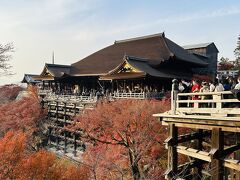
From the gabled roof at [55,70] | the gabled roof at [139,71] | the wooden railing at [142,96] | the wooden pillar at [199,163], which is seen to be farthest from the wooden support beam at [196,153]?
the gabled roof at [55,70]

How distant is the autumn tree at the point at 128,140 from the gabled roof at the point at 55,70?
1641 centimetres

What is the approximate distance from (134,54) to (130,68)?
9178 millimetres

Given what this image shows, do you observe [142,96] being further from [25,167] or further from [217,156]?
[217,156]

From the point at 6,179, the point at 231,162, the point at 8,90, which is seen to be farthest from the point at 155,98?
the point at 8,90

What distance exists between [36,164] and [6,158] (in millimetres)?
1574

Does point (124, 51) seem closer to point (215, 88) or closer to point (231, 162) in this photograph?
point (215, 88)

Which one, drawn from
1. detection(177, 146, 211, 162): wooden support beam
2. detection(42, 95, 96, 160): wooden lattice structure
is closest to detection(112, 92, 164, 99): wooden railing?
detection(42, 95, 96, 160): wooden lattice structure

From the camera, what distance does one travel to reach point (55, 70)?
37.3 metres

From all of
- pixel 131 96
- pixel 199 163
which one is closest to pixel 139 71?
pixel 131 96

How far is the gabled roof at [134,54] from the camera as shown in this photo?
33062mm

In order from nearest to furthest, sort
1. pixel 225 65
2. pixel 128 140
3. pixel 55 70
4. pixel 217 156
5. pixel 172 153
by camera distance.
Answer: pixel 217 156 → pixel 172 153 → pixel 128 140 → pixel 55 70 → pixel 225 65

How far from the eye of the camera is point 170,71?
30.8 metres

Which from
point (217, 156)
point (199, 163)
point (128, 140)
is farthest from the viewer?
point (128, 140)

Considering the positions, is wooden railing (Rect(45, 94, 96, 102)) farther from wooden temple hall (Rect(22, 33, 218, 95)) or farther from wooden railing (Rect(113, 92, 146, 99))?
wooden railing (Rect(113, 92, 146, 99))
